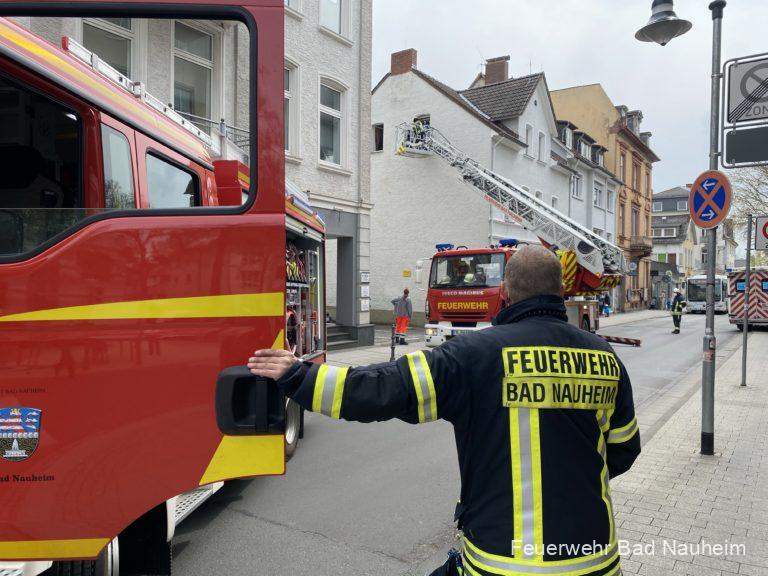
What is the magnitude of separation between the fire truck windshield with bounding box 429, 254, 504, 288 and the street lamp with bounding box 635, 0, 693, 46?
7061mm

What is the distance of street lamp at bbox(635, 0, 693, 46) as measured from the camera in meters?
5.93

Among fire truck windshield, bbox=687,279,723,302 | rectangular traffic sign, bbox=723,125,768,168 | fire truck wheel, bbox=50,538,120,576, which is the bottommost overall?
fire truck wheel, bbox=50,538,120,576

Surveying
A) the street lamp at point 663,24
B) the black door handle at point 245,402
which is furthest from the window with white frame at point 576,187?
the black door handle at point 245,402

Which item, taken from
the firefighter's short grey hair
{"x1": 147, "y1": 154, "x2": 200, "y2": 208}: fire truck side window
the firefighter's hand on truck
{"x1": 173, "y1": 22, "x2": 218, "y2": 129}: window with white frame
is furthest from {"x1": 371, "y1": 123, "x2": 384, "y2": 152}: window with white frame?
the firefighter's hand on truck

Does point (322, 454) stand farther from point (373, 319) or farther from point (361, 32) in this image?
point (373, 319)

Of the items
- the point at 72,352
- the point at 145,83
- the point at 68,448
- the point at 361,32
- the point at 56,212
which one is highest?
the point at 361,32

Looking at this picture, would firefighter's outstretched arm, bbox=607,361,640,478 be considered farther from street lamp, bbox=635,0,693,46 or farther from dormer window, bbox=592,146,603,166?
dormer window, bbox=592,146,603,166

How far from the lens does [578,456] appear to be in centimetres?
182

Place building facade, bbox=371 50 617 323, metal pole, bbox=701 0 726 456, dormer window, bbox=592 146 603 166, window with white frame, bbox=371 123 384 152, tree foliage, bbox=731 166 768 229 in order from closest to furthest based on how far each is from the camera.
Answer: metal pole, bbox=701 0 726 456 < tree foliage, bbox=731 166 768 229 < building facade, bbox=371 50 617 323 < window with white frame, bbox=371 123 384 152 < dormer window, bbox=592 146 603 166

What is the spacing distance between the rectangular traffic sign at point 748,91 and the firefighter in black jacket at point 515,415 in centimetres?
459

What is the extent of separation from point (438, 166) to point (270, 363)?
2299 centimetres

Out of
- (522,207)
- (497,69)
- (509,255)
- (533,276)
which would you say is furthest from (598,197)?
(533,276)

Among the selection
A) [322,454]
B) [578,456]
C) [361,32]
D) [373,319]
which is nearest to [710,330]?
[322,454]

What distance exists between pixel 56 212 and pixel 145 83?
6.73 feet
